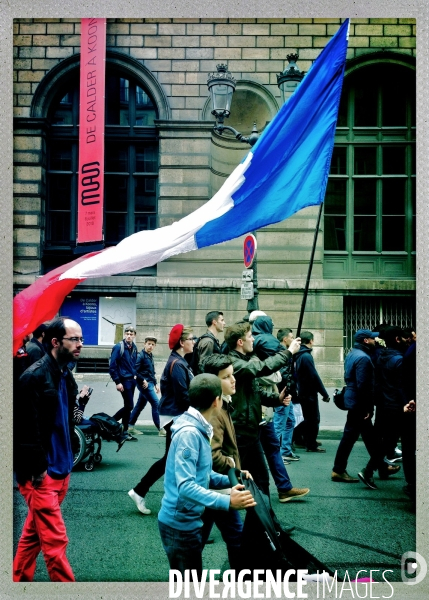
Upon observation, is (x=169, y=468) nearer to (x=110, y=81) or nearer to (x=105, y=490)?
(x=105, y=490)

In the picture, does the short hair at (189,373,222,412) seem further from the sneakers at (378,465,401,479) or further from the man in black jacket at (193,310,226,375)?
the sneakers at (378,465,401,479)

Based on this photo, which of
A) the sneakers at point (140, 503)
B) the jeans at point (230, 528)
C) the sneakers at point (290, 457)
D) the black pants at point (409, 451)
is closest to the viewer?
the jeans at point (230, 528)

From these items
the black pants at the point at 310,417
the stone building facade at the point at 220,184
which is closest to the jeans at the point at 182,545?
the black pants at the point at 310,417

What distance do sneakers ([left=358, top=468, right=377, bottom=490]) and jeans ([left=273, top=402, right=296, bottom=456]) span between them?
1.14m

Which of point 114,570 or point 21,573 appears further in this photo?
point 114,570

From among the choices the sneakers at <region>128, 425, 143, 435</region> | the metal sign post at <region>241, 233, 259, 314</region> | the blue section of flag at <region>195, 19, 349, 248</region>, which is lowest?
the sneakers at <region>128, 425, 143, 435</region>

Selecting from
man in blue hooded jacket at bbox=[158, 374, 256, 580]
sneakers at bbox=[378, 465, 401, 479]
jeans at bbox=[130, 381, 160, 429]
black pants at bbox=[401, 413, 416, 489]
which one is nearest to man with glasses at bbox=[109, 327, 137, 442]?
jeans at bbox=[130, 381, 160, 429]

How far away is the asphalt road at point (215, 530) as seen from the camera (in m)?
4.49

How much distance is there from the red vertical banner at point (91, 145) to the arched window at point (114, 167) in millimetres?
1973

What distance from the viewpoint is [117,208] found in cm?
1188

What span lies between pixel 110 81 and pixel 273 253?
4.47 meters

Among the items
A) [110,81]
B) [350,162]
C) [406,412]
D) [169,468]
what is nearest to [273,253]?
[350,162]

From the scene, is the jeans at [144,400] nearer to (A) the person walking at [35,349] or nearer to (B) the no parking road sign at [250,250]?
(B) the no parking road sign at [250,250]

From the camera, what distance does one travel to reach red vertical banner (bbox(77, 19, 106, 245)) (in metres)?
7.21
